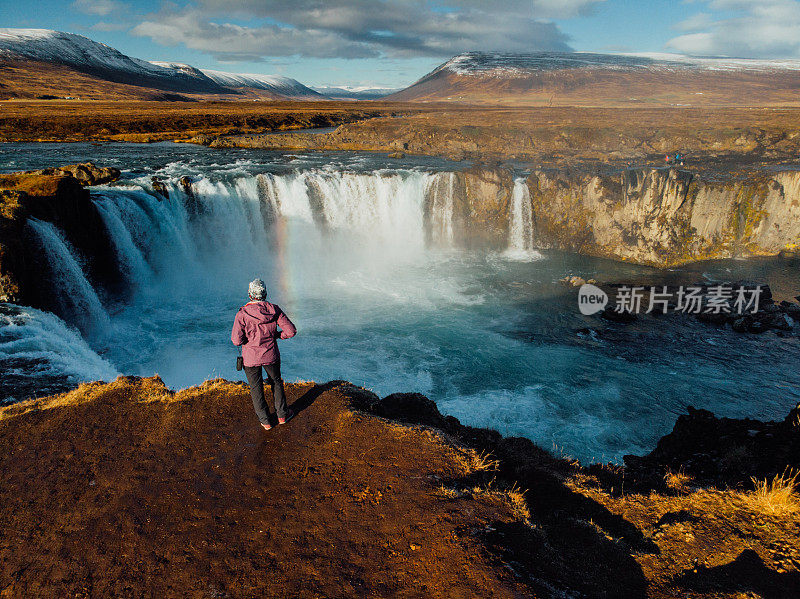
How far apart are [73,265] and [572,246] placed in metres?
27.7

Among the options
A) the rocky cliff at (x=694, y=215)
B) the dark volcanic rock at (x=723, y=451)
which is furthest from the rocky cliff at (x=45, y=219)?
the rocky cliff at (x=694, y=215)

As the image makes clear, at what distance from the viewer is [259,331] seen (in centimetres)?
654

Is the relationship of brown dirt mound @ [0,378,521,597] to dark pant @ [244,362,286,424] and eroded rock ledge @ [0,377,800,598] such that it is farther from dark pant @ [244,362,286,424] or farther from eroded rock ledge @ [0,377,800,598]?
dark pant @ [244,362,286,424]

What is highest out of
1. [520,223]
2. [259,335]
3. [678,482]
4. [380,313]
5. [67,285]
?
[259,335]

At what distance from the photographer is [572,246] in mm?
28953

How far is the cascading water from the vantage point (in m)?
14.0

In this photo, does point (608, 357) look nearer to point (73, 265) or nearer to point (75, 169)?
point (73, 265)

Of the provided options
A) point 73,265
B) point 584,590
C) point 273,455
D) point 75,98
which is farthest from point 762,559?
point 75,98

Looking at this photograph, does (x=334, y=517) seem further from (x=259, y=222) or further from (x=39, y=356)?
(x=259, y=222)

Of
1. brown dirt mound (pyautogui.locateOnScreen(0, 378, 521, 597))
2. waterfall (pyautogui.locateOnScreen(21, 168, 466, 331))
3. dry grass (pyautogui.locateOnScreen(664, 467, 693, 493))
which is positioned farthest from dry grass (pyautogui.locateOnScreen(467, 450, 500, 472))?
waterfall (pyautogui.locateOnScreen(21, 168, 466, 331))

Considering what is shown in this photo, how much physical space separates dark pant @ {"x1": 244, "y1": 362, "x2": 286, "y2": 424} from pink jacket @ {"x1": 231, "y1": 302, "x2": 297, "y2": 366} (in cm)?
15

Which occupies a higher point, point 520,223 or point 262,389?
point 520,223

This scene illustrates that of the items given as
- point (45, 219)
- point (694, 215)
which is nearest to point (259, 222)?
point (45, 219)

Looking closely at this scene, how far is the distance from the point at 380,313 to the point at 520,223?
47.2 ft
